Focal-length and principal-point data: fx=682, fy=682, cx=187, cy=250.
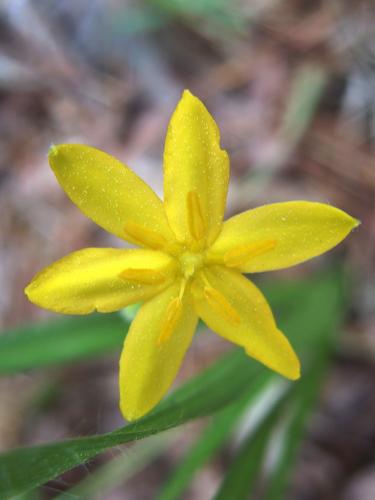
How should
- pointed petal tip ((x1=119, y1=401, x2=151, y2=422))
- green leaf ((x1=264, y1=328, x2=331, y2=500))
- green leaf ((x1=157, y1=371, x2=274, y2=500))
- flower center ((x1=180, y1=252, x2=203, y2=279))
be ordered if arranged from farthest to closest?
1. green leaf ((x1=264, y1=328, x2=331, y2=500))
2. green leaf ((x1=157, y1=371, x2=274, y2=500))
3. flower center ((x1=180, y1=252, x2=203, y2=279))
4. pointed petal tip ((x1=119, y1=401, x2=151, y2=422))

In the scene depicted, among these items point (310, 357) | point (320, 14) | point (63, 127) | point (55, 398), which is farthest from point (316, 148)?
point (55, 398)

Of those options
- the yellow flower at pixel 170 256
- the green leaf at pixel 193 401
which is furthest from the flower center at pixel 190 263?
the green leaf at pixel 193 401

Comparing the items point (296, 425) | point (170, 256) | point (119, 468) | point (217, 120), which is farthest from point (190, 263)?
point (217, 120)

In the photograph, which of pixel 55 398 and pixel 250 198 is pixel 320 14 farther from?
pixel 55 398

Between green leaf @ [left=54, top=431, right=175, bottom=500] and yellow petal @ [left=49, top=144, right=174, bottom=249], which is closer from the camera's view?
yellow petal @ [left=49, top=144, right=174, bottom=249]

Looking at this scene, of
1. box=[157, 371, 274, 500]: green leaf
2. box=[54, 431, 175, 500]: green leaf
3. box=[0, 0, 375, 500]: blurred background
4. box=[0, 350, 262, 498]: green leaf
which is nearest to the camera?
box=[0, 350, 262, 498]: green leaf

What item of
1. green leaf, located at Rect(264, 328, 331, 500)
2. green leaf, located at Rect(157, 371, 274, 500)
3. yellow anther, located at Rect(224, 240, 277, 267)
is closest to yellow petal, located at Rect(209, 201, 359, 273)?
yellow anther, located at Rect(224, 240, 277, 267)

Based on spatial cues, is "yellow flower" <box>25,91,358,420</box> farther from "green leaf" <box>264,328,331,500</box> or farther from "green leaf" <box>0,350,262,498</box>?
"green leaf" <box>264,328,331,500</box>
